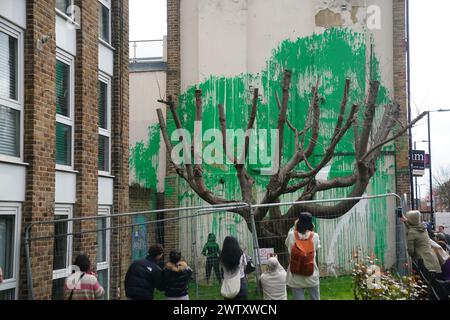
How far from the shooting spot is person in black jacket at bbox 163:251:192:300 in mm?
8906

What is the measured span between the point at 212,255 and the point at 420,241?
345 centimetres

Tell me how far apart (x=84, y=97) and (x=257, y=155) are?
33.4 ft

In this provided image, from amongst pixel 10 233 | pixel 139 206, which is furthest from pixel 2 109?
pixel 139 206

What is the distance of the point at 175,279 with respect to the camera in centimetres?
893

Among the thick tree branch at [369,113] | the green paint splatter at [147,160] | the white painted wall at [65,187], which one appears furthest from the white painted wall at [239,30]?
the white painted wall at [65,187]

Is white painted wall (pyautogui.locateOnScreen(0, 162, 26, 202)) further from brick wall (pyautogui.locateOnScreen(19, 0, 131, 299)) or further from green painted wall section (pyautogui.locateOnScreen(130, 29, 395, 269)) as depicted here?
green painted wall section (pyautogui.locateOnScreen(130, 29, 395, 269))

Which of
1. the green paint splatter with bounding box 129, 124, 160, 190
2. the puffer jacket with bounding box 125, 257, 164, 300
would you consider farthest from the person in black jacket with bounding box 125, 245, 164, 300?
the green paint splatter with bounding box 129, 124, 160, 190

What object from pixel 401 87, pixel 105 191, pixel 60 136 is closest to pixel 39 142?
pixel 60 136

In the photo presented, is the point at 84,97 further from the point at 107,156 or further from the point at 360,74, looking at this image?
the point at 360,74

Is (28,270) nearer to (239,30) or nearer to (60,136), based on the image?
(60,136)

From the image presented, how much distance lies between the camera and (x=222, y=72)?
73.1 ft

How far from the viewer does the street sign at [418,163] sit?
20047 mm

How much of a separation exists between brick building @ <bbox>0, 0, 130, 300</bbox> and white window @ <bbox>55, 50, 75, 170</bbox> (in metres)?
0.02
